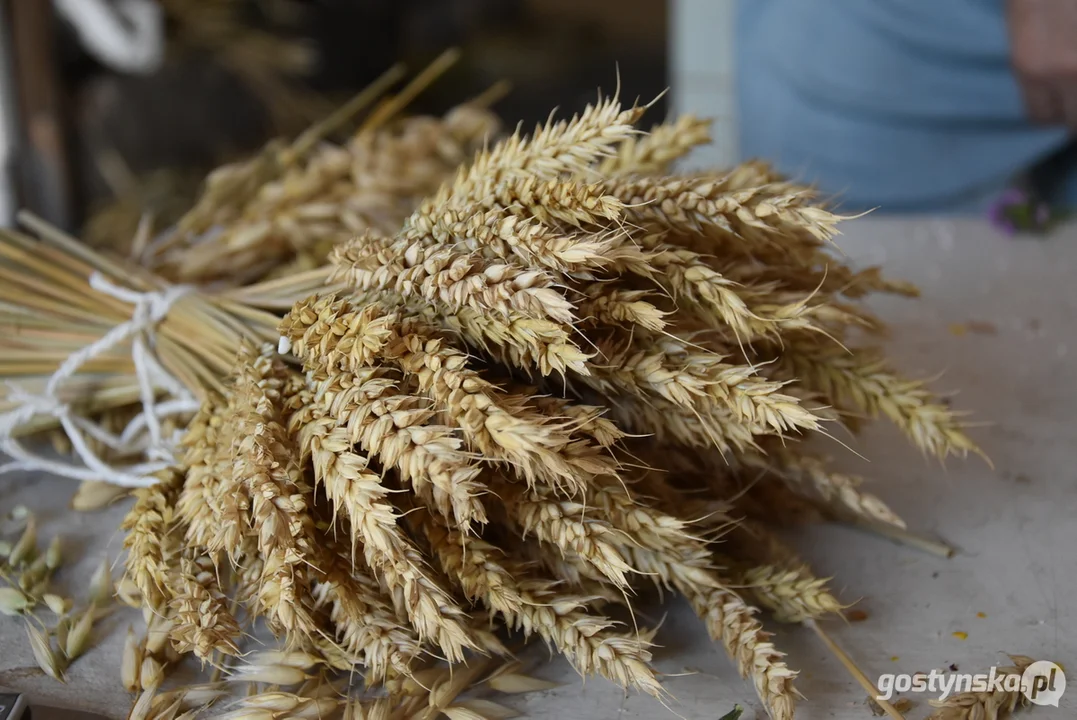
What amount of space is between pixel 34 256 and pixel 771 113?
3.90 feet

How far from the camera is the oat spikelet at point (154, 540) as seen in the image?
1.83 ft

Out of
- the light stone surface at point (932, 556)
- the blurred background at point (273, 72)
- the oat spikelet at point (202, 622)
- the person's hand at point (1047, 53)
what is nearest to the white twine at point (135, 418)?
the light stone surface at point (932, 556)

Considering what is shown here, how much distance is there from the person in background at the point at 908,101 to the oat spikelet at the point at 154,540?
1.03m

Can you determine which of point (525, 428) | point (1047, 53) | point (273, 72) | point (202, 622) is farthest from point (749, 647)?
point (273, 72)

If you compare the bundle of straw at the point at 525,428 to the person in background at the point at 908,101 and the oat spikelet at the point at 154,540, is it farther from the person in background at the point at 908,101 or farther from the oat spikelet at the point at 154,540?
the person in background at the point at 908,101

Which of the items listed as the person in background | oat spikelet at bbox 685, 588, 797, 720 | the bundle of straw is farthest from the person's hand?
oat spikelet at bbox 685, 588, 797, 720

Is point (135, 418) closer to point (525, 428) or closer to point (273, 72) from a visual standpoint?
point (525, 428)

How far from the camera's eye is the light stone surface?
58 cm

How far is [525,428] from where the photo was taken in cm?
45

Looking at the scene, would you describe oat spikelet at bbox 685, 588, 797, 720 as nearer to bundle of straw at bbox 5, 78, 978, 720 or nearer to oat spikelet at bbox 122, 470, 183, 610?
bundle of straw at bbox 5, 78, 978, 720

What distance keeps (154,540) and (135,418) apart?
22cm

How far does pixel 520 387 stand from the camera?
0.55 meters

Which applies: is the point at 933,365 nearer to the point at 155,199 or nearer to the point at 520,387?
the point at 520,387

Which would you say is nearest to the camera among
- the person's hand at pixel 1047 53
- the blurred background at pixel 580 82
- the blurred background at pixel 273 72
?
the person's hand at pixel 1047 53
